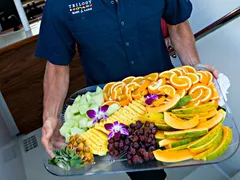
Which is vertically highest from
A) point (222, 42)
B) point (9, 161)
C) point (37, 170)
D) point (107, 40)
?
point (107, 40)

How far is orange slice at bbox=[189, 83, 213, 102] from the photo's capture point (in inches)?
40.1

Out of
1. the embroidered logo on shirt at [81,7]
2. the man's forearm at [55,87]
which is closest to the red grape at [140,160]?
the man's forearm at [55,87]

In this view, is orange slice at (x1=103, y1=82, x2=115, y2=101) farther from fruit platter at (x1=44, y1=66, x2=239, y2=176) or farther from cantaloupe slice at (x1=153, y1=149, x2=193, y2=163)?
cantaloupe slice at (x1=153, y1=149, x2=193, y2=163)

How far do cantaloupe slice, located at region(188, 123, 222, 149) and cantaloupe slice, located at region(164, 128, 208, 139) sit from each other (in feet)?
0.04

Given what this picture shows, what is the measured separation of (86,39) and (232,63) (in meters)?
0.91

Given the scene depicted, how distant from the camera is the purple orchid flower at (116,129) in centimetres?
98

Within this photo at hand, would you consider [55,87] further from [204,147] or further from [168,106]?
[204,147]

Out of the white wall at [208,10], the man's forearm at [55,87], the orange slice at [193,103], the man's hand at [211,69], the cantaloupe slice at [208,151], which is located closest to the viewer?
the cantaloupe slice at [208,151]

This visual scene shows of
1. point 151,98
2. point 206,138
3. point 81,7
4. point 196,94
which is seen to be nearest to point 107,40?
point 81,7

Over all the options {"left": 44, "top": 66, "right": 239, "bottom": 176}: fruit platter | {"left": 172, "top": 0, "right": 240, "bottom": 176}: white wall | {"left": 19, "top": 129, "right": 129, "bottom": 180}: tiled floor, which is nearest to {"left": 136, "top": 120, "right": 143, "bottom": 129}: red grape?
{"left": 44, "top": 66, "right": 239, "bottom": 176}: fruit platter

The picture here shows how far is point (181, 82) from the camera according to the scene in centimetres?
107

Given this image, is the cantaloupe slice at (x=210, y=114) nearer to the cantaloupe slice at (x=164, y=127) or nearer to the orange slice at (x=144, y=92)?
the cantaloupe slice at (x=164, y=127)

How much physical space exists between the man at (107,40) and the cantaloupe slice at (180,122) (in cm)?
26

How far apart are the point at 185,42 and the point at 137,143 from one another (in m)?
0.54
